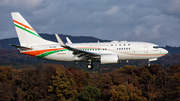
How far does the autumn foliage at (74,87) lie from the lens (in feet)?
380

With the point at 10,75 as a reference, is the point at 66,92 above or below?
below

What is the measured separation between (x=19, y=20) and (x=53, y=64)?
480 inches

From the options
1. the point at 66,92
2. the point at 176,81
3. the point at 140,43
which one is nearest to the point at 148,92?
the point at 176,81

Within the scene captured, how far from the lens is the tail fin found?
4360 centimetres

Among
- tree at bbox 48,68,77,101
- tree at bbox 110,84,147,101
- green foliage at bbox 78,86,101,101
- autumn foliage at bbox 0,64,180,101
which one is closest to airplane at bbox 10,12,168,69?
autumn foliage at bbox 0,64,180,101

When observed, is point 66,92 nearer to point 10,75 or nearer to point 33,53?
point 10,75

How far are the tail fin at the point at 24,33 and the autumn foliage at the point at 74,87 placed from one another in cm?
6533

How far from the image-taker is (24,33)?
44.0 metres

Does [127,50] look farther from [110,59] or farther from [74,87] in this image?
[74,87]

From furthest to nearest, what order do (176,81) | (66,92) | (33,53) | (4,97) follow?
(176,81)
(66,92)
(4,97)
(33,53)

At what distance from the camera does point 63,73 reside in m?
125

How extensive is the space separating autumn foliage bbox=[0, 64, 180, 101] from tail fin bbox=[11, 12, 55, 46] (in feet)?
214

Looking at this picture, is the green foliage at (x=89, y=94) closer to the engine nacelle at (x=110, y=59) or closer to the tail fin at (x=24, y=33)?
the tail fin at (x=24, y=33)

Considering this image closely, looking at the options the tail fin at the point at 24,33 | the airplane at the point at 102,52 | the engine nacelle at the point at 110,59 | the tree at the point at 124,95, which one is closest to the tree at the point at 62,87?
the tree at the point at 124,95
